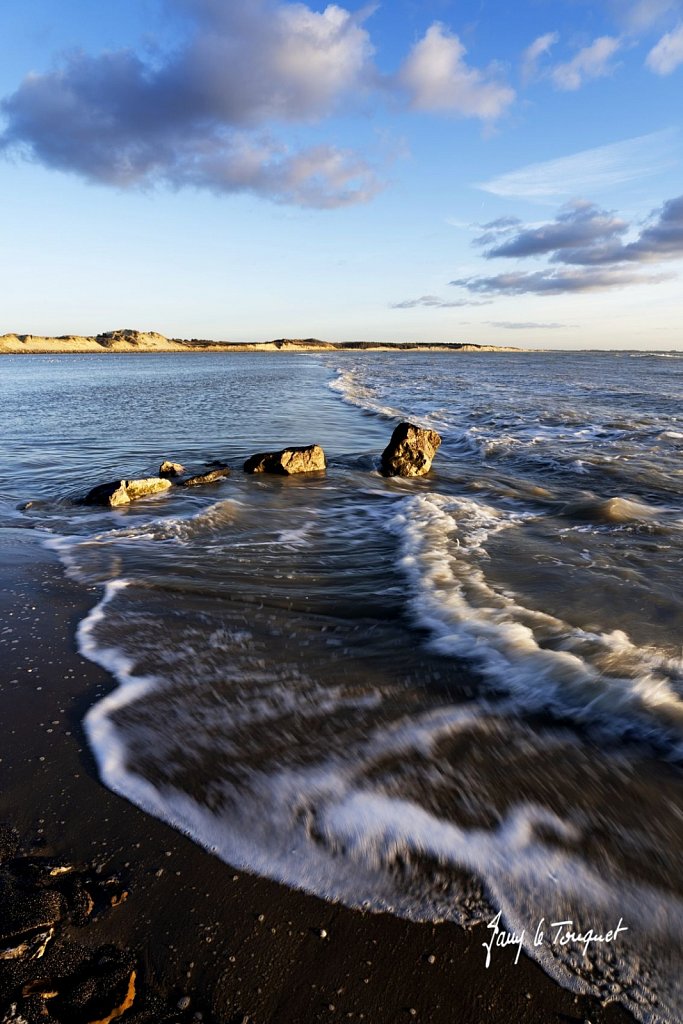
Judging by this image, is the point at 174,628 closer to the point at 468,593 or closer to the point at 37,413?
the point at 468,593

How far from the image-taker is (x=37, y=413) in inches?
806

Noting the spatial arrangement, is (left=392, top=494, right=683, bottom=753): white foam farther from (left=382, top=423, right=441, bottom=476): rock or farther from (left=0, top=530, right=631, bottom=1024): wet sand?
(left=382, top=423, right=441, bottom=476): rock

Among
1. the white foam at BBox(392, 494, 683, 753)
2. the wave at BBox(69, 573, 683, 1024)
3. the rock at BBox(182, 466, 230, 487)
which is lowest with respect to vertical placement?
the rock at BBox(182, 466, 230, 487)

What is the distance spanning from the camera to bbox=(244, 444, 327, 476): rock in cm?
1074

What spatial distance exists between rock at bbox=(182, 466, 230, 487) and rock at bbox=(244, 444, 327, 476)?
0.70 meters

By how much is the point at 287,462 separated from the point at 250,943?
925cm

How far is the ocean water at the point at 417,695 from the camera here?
228 centimetres

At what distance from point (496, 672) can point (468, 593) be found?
4.59 feet

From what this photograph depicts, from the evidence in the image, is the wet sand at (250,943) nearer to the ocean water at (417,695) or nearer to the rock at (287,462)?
the ocean water at (417,695)

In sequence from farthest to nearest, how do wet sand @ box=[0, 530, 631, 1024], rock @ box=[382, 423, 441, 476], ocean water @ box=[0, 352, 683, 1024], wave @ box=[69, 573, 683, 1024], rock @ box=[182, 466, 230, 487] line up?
rock @ box=[382, 423, 441, 476] → rock @ box=[182, 466, 230, 487] → ocean water @ box=[0, 352, 683, 1024] → wave @ box=[69, 573, 683, 1024] → wet sand @ box=[0, 530, 631, 1024]

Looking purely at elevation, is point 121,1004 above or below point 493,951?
above

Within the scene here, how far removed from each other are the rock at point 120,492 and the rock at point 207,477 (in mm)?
759

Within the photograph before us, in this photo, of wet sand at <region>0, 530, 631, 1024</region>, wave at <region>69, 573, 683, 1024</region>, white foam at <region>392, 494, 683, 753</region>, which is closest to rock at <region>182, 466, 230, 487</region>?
white foam at <region>392, 494, 683, 753</region>

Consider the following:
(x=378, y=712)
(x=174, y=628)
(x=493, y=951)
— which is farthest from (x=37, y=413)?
(x=493, y=951)
